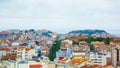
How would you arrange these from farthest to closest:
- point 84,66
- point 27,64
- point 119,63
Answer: point 119,63 → point 84,66 → point 27,64

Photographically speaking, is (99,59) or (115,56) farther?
(115,56)

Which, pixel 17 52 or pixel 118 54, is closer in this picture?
pixel 118 54

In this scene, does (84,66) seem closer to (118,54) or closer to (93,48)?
(118,54)

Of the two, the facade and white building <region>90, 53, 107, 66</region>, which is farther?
the facade

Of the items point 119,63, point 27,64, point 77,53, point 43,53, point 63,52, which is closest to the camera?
point 27,64

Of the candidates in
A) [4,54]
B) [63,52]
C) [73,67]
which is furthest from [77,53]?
[73,67]

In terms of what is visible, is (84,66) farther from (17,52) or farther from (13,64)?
(17,52)

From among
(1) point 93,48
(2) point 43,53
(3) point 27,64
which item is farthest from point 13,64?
(1) point 93,48

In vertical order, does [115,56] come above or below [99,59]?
above

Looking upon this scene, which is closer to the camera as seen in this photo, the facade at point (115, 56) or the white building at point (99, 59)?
the white building at point (99, 59)
